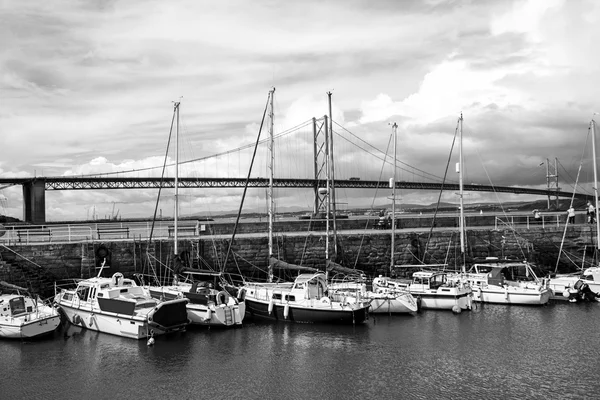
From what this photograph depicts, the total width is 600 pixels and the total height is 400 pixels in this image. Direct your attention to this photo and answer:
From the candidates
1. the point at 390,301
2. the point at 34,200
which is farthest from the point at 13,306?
the point at 34,200

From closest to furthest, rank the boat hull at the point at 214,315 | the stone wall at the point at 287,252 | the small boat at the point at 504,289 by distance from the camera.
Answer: the boat hull at the point at 214,315
the small boat at the point at 504,289
the stone wall at the point at 287,252

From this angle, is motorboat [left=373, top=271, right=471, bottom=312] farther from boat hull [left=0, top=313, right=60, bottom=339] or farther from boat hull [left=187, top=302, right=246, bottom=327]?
boat hull [left=0, top=313, right=60, bottom=339]

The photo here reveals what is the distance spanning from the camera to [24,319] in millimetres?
22234

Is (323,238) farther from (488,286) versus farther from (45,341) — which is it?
(45,341)

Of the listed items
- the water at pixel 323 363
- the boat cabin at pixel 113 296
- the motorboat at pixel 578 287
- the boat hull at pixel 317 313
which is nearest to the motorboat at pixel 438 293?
the water at pixel 323 363

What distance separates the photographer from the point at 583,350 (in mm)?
20891

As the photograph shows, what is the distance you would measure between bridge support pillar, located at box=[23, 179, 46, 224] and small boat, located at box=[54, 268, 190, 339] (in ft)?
181

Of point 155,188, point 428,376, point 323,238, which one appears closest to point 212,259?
point 323,238

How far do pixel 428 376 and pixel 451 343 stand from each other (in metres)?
4.70

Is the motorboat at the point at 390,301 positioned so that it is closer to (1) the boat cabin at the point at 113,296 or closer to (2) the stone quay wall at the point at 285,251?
(2) the stone quay wall at the point at 285,251

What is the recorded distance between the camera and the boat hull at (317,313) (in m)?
25.0

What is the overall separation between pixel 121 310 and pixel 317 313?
917 centimetres

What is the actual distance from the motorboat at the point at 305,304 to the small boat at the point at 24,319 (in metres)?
9.50

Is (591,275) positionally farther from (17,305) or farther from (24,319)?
(17,305)
